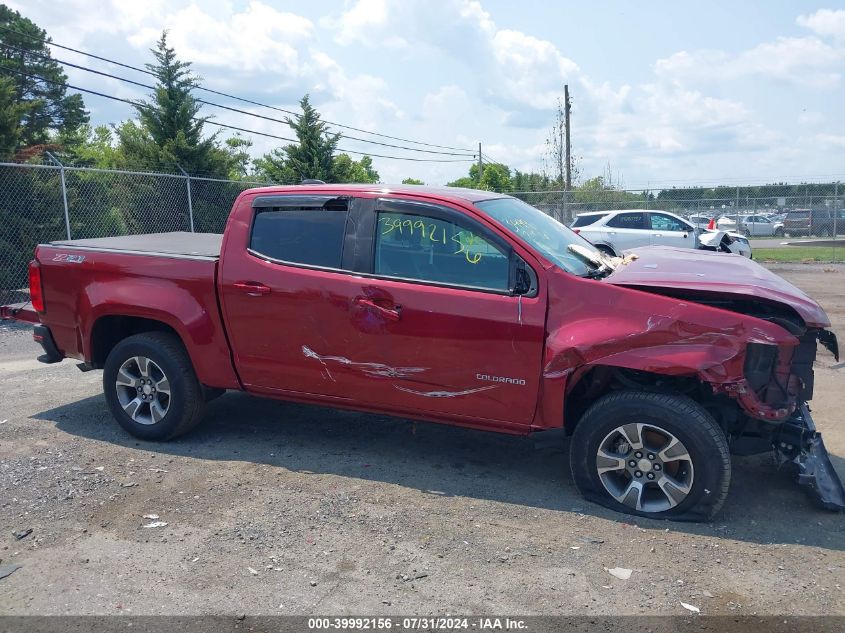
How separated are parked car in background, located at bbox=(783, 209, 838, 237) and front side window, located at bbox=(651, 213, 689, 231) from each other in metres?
10.2

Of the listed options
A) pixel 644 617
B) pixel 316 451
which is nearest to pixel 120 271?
pixel 316 451

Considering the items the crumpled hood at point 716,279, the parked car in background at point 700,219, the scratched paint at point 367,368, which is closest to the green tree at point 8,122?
the scratched paint at point 367,368

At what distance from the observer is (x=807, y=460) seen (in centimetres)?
450

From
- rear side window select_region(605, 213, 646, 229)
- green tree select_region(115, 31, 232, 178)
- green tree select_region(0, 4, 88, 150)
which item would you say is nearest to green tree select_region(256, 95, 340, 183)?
green tree select_region(115, 31, 232, 178)

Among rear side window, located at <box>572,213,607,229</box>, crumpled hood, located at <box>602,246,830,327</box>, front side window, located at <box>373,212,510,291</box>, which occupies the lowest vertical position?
crumpled hood, located at <box>602,246,830,327</box>

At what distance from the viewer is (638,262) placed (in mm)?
5234

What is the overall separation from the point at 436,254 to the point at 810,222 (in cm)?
2644

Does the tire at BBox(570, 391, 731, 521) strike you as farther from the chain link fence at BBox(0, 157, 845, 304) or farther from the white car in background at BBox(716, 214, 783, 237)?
the white car in background at BBox(716, 214, 783, 237)

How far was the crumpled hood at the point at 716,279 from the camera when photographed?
4250mm

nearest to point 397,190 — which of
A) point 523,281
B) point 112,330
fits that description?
point 523,281

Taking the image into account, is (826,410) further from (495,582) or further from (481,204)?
(495,582)

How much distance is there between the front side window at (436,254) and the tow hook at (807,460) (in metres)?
1.93

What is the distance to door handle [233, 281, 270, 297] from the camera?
513 cm

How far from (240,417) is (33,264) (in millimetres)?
2054
